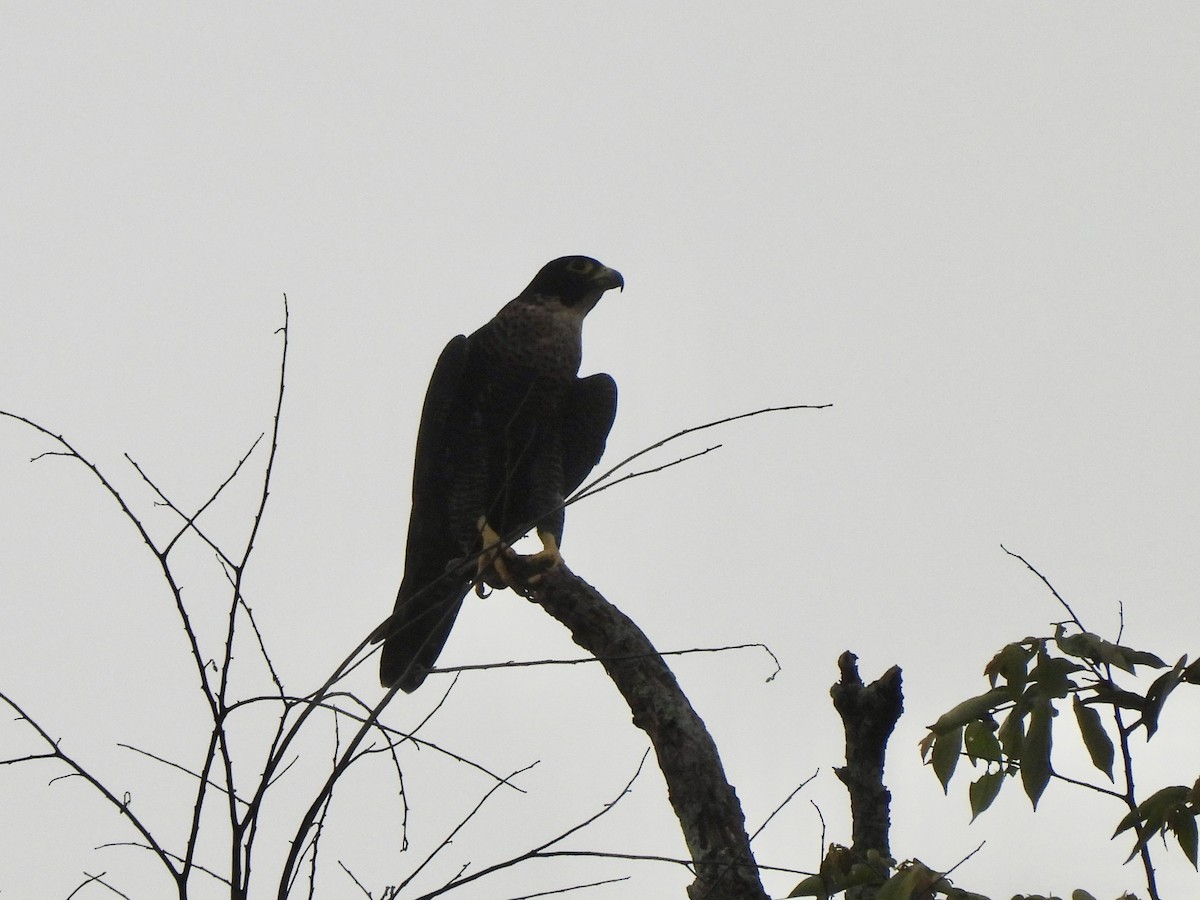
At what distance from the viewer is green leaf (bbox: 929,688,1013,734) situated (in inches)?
66.2

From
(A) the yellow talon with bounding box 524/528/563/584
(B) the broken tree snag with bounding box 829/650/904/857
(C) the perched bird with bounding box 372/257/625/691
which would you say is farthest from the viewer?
(C) the perched bird with bounding box 372/257/625/691

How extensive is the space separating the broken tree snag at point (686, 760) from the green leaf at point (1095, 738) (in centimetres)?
65

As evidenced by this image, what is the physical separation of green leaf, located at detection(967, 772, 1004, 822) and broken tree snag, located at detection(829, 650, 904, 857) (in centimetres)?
34

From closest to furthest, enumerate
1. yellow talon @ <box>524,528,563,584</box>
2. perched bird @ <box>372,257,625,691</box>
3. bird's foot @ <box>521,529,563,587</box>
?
bird's foot @ <box>521,529,563,587</box>, yellow talon @ <box>524,528,563,584</box>, perched bird @ <box>372,257,625,691</box>

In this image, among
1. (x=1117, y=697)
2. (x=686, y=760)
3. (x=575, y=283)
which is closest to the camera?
(x=1117, y=697)

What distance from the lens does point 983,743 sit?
1787mm

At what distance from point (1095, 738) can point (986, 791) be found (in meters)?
0.23

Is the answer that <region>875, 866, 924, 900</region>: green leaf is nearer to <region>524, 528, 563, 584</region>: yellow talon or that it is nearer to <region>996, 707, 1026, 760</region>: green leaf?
<region>996, 707, 1026, 760</region>: green leaf

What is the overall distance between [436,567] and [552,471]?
0.64m

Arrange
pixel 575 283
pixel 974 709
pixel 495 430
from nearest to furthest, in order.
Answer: pixel 974 709, pixel 495 430, pixel 575 283

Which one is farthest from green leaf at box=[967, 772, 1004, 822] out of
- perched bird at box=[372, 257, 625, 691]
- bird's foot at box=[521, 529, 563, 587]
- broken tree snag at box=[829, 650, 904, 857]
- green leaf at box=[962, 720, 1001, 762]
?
perched bird at box=[372, 257, 625, 691]

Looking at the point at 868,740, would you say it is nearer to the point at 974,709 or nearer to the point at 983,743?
the point at 983,743

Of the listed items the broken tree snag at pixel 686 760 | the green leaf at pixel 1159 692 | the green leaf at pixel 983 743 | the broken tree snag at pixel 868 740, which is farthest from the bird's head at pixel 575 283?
the green leaf at pixel 1159 692

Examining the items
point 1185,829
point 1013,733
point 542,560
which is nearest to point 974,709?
point 1013,733
